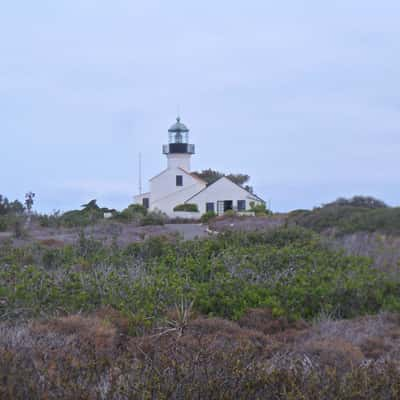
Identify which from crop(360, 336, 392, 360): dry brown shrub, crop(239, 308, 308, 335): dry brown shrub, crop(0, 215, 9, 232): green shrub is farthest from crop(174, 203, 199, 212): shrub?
crop(360, 336, 392, 360): dry brown shrub

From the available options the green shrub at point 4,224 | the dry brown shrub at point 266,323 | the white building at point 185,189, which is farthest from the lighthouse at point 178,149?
the dry brown shrub at point 266,323

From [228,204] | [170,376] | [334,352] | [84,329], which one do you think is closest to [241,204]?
[228,204]

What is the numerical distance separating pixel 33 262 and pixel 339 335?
7.47 m

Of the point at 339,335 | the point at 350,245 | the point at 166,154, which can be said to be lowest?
the point at 339,335

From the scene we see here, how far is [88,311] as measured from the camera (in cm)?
1024

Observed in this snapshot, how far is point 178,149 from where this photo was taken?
55250 millimetres

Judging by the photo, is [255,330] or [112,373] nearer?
[112,373]

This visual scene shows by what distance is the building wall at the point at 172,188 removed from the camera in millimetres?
54719

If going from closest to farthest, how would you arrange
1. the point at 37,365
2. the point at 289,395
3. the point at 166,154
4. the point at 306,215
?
the point at 289,395 → the point at 37,365 → the point at 306,215 → the point at 166,154

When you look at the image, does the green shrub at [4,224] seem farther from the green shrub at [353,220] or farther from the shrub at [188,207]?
the shrub at [188,207]

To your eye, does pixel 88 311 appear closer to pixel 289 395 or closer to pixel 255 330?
pixel 255 330

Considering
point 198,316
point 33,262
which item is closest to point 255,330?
point 198,316

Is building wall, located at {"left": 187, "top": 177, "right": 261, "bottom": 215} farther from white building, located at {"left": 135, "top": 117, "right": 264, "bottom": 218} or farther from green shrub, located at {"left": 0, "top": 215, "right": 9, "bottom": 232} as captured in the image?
green shrub, located at {"left": 0, "top": 215, "right": 9, "bottom": 232}

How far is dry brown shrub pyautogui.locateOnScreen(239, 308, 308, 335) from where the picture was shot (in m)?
10.1
